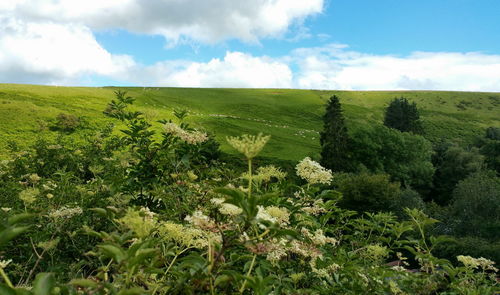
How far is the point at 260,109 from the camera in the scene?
93.7 m

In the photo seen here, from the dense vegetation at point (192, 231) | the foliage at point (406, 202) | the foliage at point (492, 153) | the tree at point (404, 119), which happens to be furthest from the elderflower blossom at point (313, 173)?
the tree at point (404, 119)

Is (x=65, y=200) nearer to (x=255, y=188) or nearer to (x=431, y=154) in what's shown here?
(x=255, y=188)

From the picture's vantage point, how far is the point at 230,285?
2307 millimetres

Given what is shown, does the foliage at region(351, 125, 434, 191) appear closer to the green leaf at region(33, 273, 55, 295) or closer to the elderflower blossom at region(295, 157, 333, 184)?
the elderflower blossom at region(295, 157, 333, 184)

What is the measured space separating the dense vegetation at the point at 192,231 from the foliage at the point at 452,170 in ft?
188

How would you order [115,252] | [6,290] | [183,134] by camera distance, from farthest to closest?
[183,134] < [115,252] < [6,290]

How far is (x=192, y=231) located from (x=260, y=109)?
3621 inches

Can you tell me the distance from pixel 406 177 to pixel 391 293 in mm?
57343

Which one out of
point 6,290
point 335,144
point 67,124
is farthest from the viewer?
point 335,144

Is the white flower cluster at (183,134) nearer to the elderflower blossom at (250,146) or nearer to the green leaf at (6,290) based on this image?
the elderflower blossom at (250,146)

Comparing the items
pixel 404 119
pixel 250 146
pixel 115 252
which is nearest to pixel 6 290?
pixel 115 252

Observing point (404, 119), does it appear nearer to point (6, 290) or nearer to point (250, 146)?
point (250, 146)

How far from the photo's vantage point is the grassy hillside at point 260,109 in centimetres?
5409

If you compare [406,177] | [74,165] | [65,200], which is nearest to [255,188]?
[65,200]
